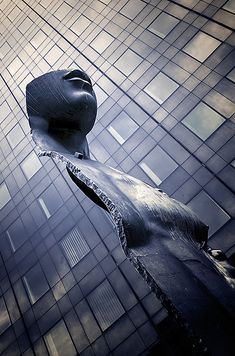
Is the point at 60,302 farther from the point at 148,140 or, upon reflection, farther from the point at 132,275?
the point at 148,140

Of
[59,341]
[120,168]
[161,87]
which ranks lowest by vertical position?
[59,341]

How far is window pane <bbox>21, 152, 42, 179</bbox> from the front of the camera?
19.9 m

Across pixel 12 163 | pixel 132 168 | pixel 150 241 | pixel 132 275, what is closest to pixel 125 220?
pixel 150 241

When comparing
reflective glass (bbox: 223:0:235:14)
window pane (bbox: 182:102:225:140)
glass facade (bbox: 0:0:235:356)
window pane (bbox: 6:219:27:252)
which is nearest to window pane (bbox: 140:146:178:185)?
glass facade (bbox: 0:0:235:356)

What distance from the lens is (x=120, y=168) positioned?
16.3 m

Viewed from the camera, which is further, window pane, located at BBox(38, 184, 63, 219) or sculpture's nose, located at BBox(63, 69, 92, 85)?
window pane, located at BBox(38, 184, 63, 219)

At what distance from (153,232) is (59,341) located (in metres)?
14.5

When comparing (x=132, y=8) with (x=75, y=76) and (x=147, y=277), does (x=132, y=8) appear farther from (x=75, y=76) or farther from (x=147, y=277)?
(x=147, y=277)

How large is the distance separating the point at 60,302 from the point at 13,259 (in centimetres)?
472

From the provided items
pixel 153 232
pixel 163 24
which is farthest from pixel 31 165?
pixel 153 232

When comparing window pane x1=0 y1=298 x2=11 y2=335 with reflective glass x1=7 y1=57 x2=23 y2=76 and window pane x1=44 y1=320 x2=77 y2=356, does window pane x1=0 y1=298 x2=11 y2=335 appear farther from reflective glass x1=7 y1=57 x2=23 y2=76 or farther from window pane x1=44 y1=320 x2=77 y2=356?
reflective glass x1=7 y1=57 x2=23 y2=76

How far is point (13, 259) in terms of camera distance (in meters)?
17.9

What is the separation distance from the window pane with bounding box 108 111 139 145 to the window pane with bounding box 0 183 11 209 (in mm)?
8505

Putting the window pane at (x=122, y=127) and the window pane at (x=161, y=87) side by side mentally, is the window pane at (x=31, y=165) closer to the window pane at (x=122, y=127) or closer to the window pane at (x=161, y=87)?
the window pane at (x=122, y=127)
